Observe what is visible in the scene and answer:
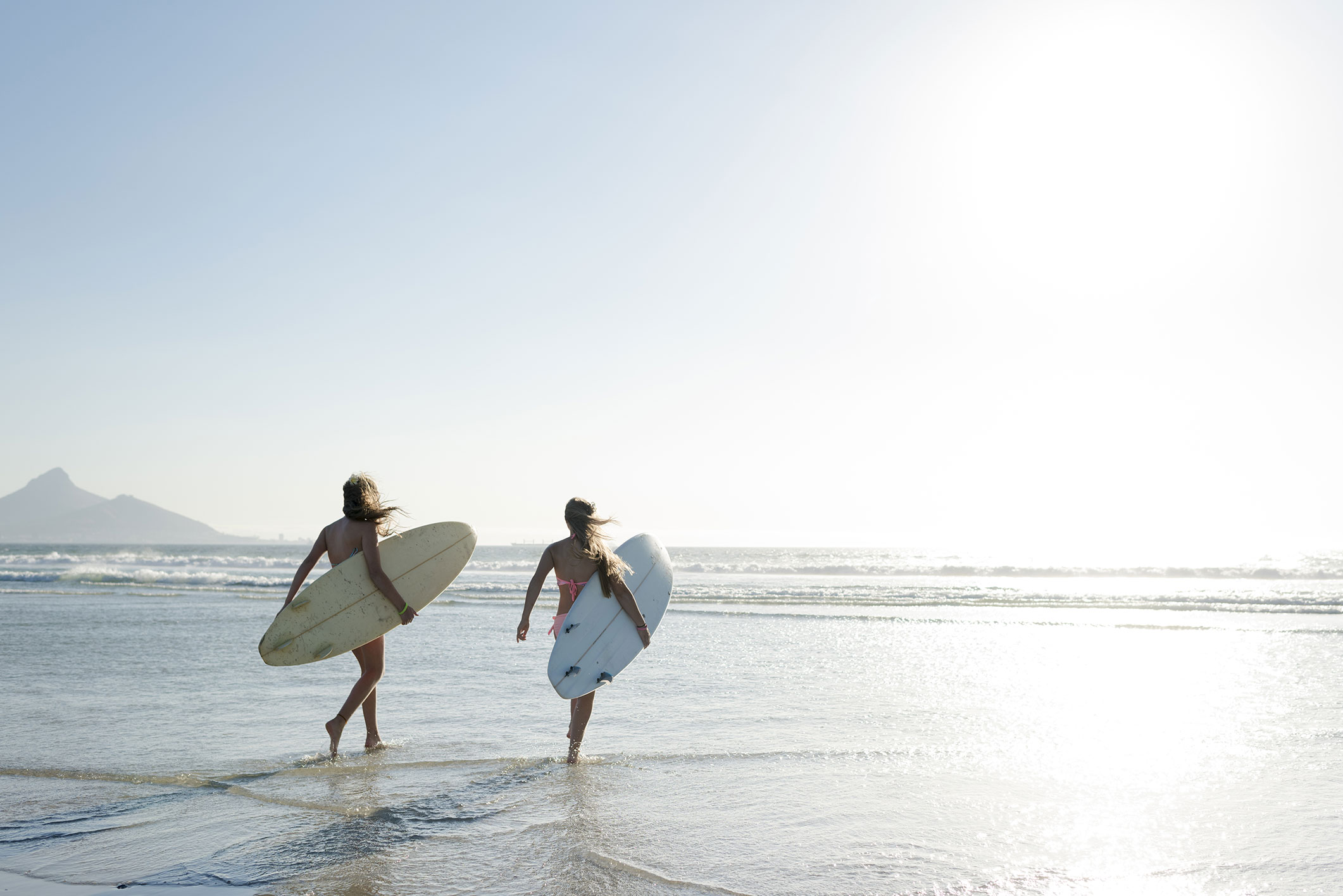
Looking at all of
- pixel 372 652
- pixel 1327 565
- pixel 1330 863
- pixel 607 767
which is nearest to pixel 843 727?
pixel 607 767

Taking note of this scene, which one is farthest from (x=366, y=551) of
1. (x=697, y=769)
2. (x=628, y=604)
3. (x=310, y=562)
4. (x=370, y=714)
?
(x=697, y=769)

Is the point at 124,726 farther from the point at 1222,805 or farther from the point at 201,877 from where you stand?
the point at 1222,805

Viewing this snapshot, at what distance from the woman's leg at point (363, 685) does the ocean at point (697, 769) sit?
0.61 feet

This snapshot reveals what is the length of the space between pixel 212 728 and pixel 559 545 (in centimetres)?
294

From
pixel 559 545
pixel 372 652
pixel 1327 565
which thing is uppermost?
pixel 559 545

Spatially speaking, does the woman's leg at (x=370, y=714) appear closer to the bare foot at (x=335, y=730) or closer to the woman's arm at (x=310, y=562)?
the bare foot at (x=335, y=730)

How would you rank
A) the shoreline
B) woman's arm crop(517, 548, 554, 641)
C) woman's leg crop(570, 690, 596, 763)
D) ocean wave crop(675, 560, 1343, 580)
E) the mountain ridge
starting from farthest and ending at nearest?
the mountain ridge, ocean wave crop(675, 560, 1343, 580), woman's arm crop(517, 548, 554, 641), woman's leg crop(570, 690, 596, 763), the shoreline

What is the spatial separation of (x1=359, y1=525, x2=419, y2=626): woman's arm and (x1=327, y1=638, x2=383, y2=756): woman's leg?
0.27m

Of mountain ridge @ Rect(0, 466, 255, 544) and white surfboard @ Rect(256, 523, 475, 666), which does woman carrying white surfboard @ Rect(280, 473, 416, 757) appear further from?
mountain ridge @ Rect(0, 466, 255, 544)

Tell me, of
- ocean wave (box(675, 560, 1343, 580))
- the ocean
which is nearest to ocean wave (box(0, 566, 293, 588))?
the ocean

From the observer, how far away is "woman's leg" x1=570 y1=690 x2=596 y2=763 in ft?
15.8

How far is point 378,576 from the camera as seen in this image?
203 inches

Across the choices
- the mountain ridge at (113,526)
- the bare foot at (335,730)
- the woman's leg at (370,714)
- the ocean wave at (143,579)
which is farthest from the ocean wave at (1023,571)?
Result: the mountain ridge at (113,526)

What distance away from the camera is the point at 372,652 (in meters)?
5.23
